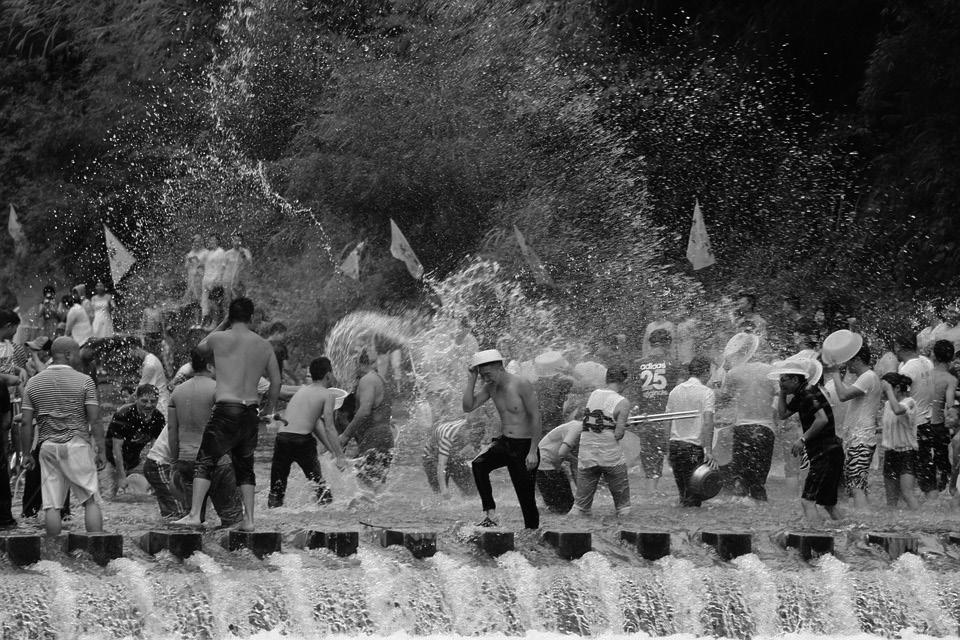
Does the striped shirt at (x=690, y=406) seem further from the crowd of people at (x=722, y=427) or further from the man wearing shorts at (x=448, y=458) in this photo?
the man wearing shorts at (x=448, y=458)

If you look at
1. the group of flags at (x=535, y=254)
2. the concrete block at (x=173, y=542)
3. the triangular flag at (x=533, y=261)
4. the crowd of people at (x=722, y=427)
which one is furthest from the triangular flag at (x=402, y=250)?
the concrete block at (x=173, y=542)

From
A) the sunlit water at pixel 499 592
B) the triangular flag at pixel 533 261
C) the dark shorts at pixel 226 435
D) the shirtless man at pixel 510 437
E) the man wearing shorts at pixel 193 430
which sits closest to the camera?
the sunlit water at pixel 499 592

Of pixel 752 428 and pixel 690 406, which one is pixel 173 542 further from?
pixel 752 428

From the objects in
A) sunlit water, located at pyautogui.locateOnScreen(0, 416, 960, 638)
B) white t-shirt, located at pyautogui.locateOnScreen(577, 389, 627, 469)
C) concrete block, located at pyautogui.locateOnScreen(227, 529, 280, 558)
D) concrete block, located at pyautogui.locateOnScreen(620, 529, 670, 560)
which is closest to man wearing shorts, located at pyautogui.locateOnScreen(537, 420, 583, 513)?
white t-shirt, located at pyautogui.locateOnScreen(577, 389, 627, 469)

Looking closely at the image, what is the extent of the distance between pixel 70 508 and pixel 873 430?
6904mm

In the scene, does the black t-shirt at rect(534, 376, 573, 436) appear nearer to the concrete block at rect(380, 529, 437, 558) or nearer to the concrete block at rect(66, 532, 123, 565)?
the concrete block at rect(380, 529, 437, 558)

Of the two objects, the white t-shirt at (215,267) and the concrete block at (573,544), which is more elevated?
the white t-shirt at (215,267)

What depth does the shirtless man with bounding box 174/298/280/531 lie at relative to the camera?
428 inches

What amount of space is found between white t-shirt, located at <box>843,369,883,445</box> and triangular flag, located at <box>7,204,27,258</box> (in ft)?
84.2

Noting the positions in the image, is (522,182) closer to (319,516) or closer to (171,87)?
(171,87)

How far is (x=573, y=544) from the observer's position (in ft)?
33.8

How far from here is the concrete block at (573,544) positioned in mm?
10281

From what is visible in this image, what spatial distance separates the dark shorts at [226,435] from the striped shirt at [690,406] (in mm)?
4179

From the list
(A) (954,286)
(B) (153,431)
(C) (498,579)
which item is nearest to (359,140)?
(A) (954,286)
